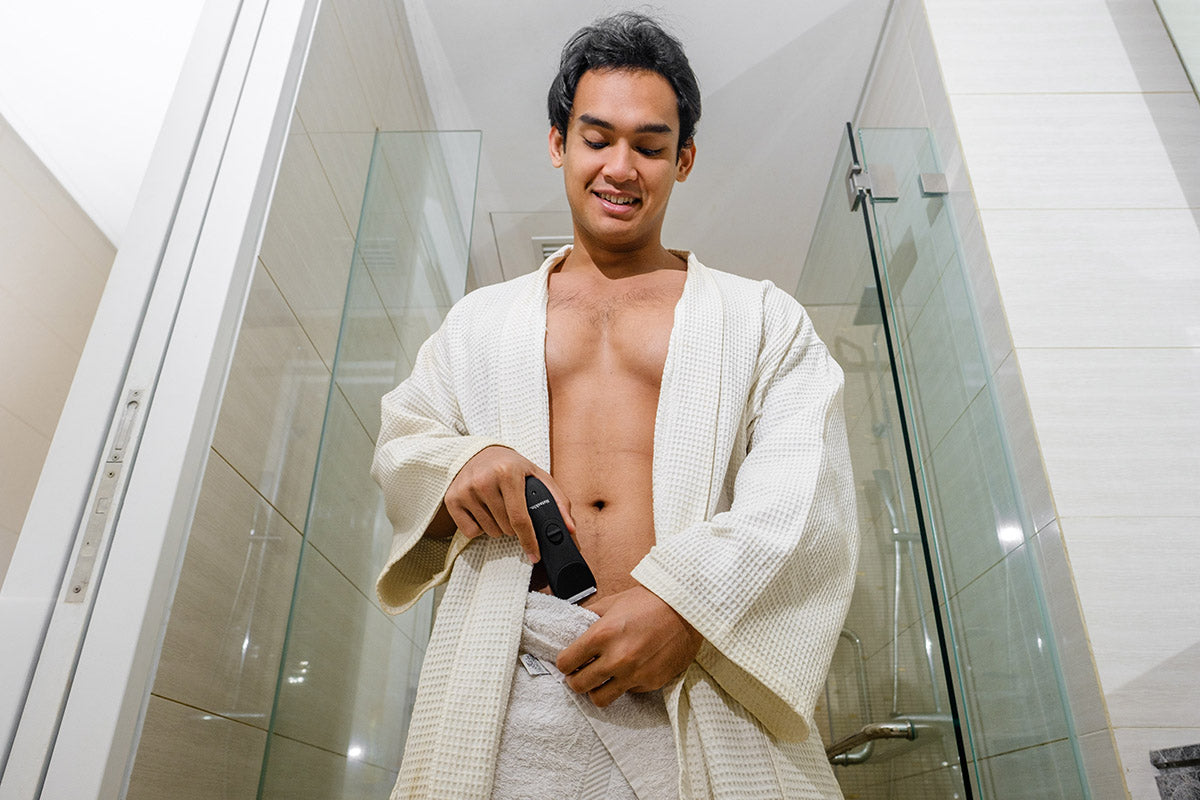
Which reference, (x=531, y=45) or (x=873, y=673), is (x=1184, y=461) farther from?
(x=531, y=45)

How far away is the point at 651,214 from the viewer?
3.82 ft

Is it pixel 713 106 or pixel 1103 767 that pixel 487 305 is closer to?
pixel 1103 767

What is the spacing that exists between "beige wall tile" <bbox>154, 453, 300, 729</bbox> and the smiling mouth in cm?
59

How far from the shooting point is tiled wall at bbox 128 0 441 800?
3.29 feet

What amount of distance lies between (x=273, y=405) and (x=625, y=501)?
58cm

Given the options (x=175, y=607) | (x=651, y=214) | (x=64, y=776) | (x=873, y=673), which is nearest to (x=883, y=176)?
(x=651, y=214)

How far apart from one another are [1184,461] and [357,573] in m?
1.25

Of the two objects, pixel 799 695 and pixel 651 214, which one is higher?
pixel 651 214

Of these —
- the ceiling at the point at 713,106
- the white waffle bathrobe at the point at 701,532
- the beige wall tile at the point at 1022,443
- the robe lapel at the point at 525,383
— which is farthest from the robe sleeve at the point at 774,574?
the ceiling at the point at 713,106

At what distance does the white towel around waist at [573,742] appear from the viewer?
769mm

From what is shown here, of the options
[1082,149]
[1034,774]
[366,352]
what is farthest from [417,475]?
[1082,149]

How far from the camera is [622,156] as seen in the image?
113 cm

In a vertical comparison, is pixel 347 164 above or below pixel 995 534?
above

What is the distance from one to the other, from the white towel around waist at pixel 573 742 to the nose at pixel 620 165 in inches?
23.2
